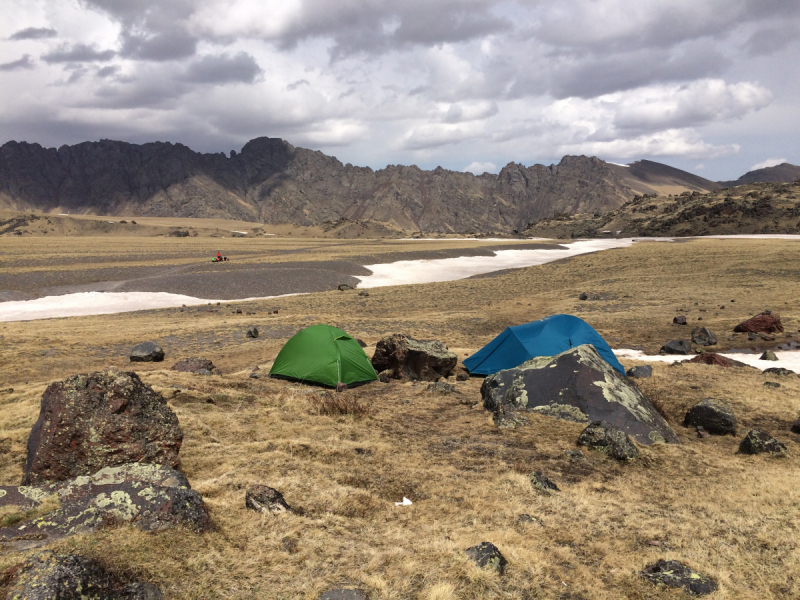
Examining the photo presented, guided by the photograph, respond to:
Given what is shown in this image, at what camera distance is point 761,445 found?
976cm

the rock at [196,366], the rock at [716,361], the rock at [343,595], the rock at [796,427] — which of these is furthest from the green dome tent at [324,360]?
the rock at [716,361]

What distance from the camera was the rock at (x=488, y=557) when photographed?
5.62 meters

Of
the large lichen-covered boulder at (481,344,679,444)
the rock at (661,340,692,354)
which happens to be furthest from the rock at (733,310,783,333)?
Result: the large lichen-covered boulder at (481,344,679,444)

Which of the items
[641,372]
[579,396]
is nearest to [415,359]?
[579,396]

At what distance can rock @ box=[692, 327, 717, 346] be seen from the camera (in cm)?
2044

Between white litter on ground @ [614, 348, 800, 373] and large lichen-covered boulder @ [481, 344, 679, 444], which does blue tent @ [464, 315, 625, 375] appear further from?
large lichen-covered boulder @ [481, 344, 679, 444]

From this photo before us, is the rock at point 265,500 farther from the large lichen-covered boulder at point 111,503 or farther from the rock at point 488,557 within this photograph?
the rock at point 488,557

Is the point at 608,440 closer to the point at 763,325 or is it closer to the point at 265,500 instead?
the point at 265,500

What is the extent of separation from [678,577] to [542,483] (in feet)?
9.06

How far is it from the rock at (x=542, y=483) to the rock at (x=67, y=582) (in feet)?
19.6

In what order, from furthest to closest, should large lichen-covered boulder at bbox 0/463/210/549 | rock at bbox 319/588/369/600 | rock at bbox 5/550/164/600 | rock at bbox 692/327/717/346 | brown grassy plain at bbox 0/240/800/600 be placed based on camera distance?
rock at bbox 692/327/717/346
brown grassy plain at bbox 0/240/800/600
large lichen-covered boulder at bbox 0/463/210/549
rock at bbox 319/588/369/600
rock at bbox 5/550/164/600

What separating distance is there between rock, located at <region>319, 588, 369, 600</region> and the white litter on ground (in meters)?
16.5

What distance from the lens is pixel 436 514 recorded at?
721cm

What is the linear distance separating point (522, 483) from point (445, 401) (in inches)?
218
